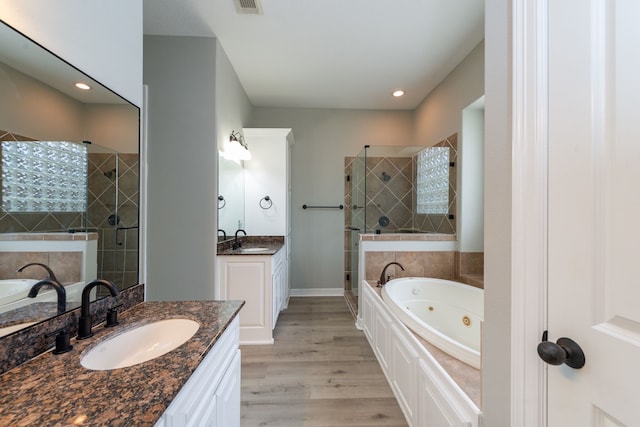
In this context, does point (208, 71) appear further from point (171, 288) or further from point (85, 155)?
point (171, 288)

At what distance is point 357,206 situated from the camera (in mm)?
3471

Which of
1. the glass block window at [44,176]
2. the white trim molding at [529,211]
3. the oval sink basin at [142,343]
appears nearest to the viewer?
the white trim molding at [529,211]

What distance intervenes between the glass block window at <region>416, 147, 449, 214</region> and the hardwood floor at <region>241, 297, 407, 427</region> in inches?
69.2

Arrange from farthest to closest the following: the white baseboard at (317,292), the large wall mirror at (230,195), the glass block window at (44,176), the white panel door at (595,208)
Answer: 1. the white baseboard at (317,292)
2. the large wall mirror at (230,195)
3. the glass block window at (44,176)
4. the white panel door at (595,208)

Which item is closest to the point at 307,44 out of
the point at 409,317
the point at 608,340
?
the point at 409,317

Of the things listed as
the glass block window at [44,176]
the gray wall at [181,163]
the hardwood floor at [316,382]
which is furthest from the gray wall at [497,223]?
the gray wall at [181,163]

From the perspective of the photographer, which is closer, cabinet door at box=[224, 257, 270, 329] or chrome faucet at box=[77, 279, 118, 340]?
chrome faucet at box=[77, 279, 118, 340]

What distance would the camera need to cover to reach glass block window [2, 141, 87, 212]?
762 mm

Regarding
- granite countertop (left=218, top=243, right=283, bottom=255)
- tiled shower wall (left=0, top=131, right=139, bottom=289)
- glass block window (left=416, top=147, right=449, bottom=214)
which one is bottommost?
granite countertop (left=218, top=243, right=283, bottom=255)

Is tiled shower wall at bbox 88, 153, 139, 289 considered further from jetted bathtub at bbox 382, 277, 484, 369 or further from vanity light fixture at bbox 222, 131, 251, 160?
jetted bathtub at bbox 382, 277, 484, 369

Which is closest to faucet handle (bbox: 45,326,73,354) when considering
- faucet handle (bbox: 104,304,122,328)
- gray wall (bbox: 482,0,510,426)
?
faucet handle (bbox: 104,304,122,328)

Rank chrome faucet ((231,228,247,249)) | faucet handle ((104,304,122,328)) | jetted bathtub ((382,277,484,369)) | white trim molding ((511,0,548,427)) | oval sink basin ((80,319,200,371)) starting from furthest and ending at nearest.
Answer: chrome faucet ((231,228,247,249))
jetted bathtub ((382,277,484,369))
faucet handle ((104,304,122,328))
oval sink basin ((80,319,200,371))
white trim molding ((511,0,548,427))

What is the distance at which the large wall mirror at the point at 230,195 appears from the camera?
2453 mm

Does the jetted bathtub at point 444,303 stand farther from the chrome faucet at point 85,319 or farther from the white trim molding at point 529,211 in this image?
the chrome faucet at point 85,319
